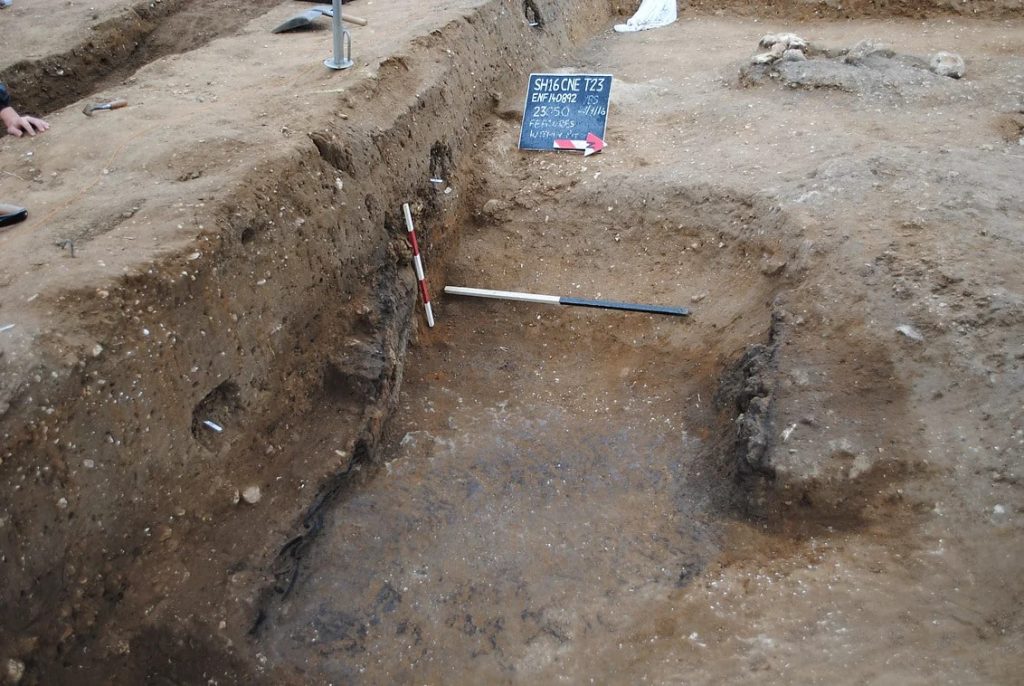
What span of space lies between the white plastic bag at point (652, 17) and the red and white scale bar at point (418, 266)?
438cm

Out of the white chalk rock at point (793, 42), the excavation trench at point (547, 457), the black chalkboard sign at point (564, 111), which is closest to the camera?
the excavation trench at point (547, 457)

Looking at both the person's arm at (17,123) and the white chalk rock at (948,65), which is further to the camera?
the white chalk rock at (948,65)

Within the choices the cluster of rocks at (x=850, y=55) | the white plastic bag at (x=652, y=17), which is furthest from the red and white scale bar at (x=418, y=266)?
the white plastic bag at (x=652, y=17)

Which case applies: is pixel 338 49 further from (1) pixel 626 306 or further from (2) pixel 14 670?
(2) pixel 14 670

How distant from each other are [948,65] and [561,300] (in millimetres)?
3327

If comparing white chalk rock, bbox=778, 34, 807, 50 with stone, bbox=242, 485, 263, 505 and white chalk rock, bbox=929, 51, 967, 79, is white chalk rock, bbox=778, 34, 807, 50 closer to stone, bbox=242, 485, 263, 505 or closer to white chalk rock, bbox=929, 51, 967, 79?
white chalk rock, bbox=929, 51, 967, 79

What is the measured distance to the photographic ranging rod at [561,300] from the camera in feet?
15.1

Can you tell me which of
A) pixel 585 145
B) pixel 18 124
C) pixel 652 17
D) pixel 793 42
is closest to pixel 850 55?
pixel 793 42

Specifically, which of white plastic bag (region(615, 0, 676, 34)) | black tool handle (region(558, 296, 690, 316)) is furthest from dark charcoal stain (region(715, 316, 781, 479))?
white plastic bag (region(615, 0, 676, 34))

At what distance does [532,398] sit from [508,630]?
144 cm

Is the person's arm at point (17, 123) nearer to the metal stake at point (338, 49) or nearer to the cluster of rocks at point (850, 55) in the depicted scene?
the metal stake at point (338, 49)

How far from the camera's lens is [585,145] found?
5.54m

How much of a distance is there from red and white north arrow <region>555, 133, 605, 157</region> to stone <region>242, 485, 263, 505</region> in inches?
125

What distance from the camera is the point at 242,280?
3.54 metres
